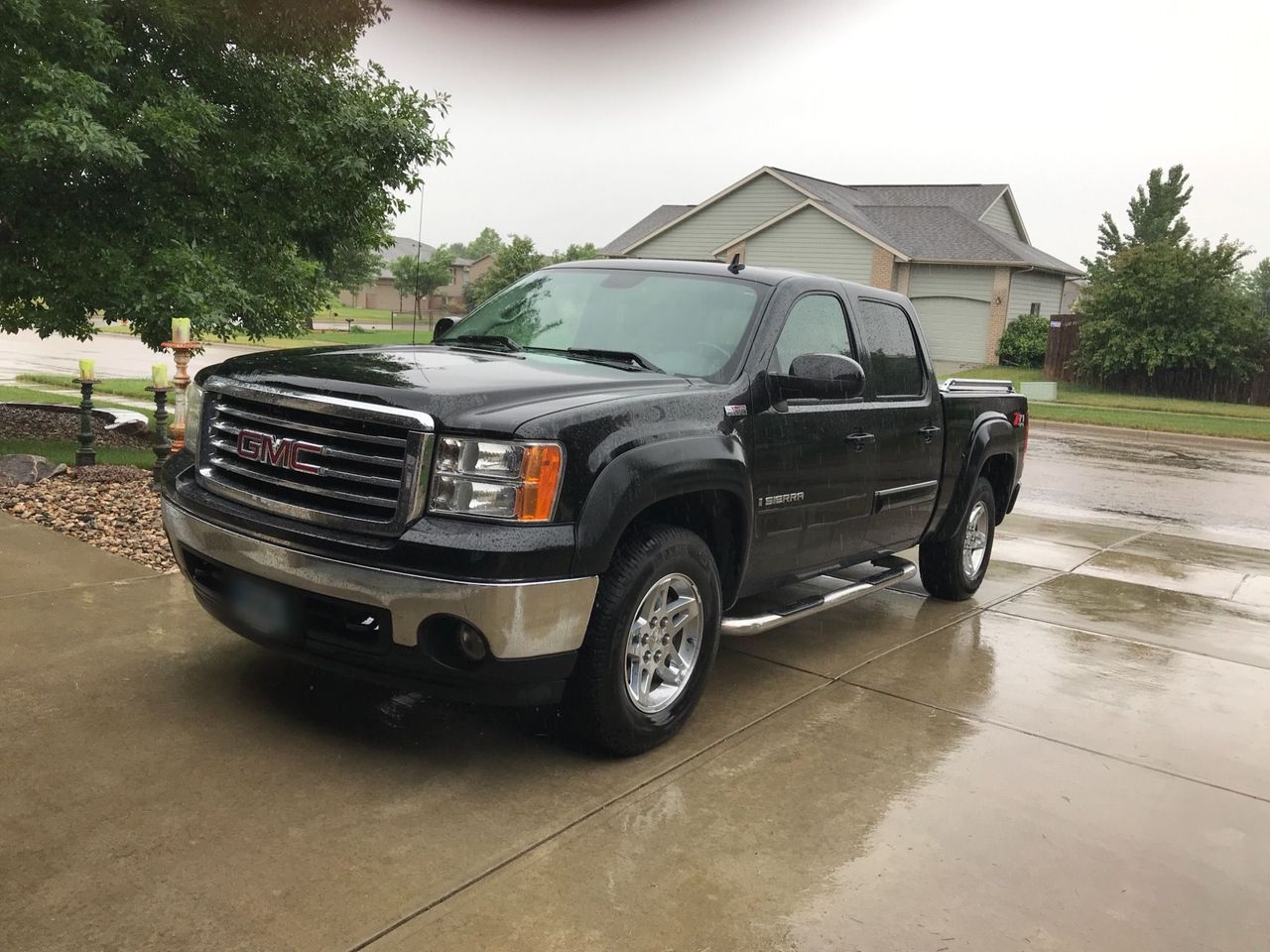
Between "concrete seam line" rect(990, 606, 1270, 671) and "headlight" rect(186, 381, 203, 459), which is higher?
"headlight" rect(186, 381, 203, 459)

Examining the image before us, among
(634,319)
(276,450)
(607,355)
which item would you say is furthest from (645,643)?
(634,319)

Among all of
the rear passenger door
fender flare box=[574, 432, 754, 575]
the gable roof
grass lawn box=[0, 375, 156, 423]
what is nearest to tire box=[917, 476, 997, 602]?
the rear passenger door

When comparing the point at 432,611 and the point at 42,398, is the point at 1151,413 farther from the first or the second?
the point at 432,611

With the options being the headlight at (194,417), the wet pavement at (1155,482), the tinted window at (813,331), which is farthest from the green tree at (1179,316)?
the headlight at (194,417)

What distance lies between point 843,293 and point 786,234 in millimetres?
34875

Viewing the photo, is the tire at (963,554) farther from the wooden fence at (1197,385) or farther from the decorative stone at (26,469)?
the wooden fence at (1197,385)

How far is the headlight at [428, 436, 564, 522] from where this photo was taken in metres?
3.61

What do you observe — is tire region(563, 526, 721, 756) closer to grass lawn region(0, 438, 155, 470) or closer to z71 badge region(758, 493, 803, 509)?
z71 badge region(758, 493, 803, 509)

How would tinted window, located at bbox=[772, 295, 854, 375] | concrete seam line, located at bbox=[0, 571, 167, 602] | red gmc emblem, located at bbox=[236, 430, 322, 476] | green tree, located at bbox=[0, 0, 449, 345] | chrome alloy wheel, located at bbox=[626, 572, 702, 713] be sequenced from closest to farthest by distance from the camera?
1. red gmc emblem, located at bbox=[236, 430, 322, 476]
2. chrome alloy wheel, located at bbox=[626, 572, 702, 713]
3. tinted window, located at bbox=[772, 295, 854, 375]
4. concrete seam line, located at bbox=[0, 571, 167, 602]
5. green tree, located at bbox=[0, 0, 449, 345]

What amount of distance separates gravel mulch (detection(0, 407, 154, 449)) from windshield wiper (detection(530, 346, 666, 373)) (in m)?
6.98

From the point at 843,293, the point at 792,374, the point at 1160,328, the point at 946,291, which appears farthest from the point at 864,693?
the point at 946,291

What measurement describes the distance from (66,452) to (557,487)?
7.43m

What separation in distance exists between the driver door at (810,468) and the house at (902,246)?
32.2 meters

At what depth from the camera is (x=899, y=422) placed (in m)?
5.75
